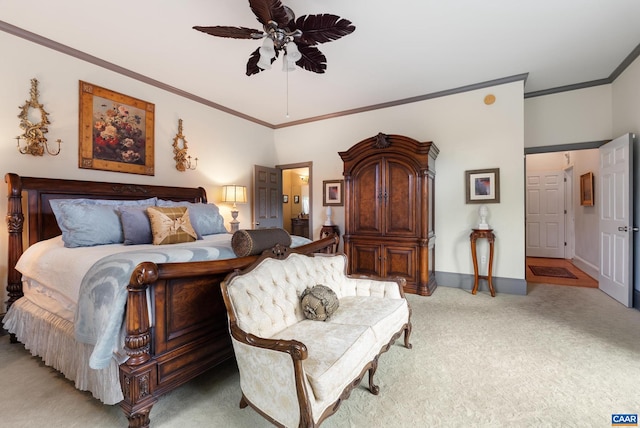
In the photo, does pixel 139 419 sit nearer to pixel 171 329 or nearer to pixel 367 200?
pixel 171 329

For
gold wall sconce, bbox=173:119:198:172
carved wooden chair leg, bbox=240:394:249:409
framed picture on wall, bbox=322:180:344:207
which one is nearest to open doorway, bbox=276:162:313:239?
framed picture on wall, bbox=322:180:344:207

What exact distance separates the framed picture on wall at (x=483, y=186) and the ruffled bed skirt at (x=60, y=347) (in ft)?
14.1

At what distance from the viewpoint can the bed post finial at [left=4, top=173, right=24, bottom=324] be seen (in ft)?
8.26

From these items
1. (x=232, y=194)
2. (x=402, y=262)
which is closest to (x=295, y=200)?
(x=232, y=194)

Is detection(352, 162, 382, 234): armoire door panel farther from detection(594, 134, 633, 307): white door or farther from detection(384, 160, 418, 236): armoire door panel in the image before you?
detection(594, 134, 633, 307): white door

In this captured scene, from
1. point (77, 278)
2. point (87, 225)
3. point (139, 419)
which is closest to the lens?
point (139, 419)

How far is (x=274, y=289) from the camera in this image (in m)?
1.81

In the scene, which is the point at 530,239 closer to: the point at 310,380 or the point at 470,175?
the point at 470,175

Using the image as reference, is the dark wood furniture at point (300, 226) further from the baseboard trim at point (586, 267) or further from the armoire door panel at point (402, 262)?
the baseboard trim at point (586, 267)

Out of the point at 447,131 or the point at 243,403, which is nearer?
the point at 243,403

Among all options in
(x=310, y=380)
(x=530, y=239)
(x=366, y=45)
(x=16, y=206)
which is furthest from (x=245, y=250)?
(x=530, y=239)

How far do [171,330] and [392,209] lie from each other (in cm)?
315

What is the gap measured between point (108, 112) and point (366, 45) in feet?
10.0

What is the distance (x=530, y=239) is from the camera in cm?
668
